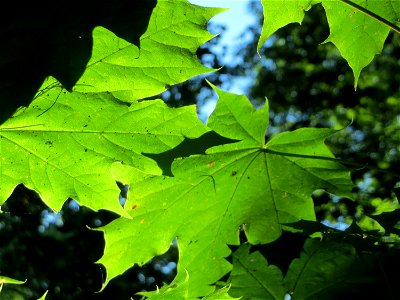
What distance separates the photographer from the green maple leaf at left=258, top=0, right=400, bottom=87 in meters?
1.29

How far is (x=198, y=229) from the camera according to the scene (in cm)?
138

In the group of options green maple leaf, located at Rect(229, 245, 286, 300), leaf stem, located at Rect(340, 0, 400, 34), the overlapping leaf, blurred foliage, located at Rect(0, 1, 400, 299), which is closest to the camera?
the overlapping leaf

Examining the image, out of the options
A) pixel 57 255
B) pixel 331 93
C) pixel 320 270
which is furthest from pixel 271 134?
pixel 320 270

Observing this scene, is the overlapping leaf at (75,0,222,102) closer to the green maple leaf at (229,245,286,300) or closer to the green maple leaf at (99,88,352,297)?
the green maple leaf at (99,88,352,297)

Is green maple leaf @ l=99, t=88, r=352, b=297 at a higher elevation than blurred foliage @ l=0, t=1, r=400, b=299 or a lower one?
higher

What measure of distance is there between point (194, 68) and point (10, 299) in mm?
3511

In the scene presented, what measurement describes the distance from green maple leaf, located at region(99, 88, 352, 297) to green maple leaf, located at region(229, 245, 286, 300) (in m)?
0.05

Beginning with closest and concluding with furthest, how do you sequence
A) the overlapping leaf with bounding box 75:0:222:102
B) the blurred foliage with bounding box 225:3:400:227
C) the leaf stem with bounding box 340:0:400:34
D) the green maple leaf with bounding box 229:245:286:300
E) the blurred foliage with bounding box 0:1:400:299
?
the overlapping leaf with bounding box 75:0:222:102 < the leaf stem with bounding box 340:0:400:34 < the green maple leaf with bounding box 229:245:286:300 < the blurred foliage with bounding box 0:1:400:299 < the blurred foliage with bounding box 225:3:400:227

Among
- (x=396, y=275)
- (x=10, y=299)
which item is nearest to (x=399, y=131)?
(x=10, y=299)

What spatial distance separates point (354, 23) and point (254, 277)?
0.73 metres

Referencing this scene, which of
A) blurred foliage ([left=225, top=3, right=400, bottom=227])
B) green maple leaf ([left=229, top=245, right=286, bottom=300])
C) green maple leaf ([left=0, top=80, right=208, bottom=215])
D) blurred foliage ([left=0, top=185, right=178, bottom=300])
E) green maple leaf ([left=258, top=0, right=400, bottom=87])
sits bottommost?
blurred foliage ([left=225, top=3, right=400, bottom=227])

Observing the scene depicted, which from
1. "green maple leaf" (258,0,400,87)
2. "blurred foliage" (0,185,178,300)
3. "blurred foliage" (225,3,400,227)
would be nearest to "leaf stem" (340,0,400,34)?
"green maple leaf" (258,0,400,87)

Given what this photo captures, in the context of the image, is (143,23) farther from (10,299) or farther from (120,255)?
(10,299)

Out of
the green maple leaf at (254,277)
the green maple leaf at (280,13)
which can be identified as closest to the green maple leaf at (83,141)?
the green maple leaf at (280,13)
